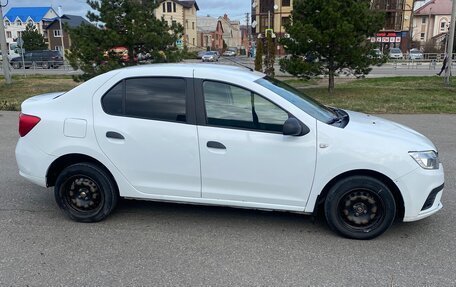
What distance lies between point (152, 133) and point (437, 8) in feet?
295

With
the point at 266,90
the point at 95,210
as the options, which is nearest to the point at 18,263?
the point at 95,210

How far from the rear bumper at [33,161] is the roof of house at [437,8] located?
86.0 meters

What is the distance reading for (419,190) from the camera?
11.6 ft

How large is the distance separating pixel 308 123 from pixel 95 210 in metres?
2.32

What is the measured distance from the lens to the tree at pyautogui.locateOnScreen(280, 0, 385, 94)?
13289mm

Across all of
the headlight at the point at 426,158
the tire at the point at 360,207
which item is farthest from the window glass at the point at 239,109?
the headlight at the point at 426,158

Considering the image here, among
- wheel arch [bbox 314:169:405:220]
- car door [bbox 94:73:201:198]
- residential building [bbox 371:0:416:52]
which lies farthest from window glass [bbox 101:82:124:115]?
residential building [bbox 371:0:416:52]

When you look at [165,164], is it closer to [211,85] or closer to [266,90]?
[211,85]

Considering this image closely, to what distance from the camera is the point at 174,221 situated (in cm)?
413

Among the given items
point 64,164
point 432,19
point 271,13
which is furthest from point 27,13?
point 64,164

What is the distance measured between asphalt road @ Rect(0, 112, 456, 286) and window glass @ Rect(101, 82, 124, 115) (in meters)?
1.15

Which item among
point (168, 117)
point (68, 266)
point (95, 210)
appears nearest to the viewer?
point (68, 266)

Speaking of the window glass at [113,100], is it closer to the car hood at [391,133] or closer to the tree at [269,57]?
the car hood at [391,133]

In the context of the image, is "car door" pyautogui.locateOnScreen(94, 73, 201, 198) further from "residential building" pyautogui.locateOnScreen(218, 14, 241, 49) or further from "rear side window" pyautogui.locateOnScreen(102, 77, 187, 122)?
"residential building" pyautogui.locateOnScreen(218, 14, 241, 49)
